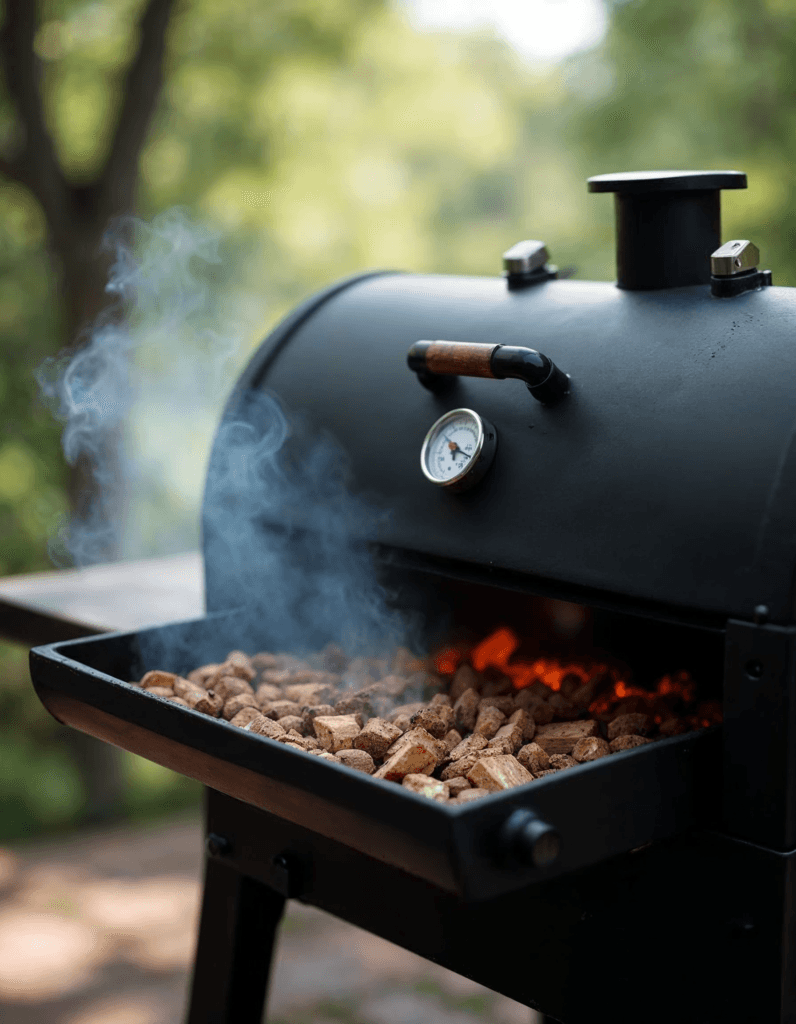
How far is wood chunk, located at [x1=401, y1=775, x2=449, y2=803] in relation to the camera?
4.28 ft

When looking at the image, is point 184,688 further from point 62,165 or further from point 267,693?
point 62,165

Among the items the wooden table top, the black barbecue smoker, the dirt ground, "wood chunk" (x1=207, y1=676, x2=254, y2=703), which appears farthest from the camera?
the dirt ground

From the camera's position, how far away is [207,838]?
185 centimetres

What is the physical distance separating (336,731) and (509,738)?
0.23 metres

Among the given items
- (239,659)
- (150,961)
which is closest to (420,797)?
(239,659)

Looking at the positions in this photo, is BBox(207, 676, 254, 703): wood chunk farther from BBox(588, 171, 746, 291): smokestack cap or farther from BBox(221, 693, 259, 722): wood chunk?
BBox(588, 171, 746, 291): smokestack cap

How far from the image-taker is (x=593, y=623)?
70.1 inches

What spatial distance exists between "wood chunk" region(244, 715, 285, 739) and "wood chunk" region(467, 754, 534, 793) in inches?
11.0

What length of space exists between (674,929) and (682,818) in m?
0.19

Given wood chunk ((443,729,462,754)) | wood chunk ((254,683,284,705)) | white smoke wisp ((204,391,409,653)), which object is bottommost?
wood chunk ((443,729,462,754))

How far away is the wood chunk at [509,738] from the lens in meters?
1.45

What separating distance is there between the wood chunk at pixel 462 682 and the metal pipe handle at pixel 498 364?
1.48 ft

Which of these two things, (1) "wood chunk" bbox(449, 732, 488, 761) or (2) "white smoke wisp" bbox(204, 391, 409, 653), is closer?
(1) "wood chunk" bbox(449, 732, 488, 761)

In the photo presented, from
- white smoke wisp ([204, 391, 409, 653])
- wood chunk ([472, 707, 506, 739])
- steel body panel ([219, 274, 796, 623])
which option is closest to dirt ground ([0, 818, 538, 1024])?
white smoke wisp ([204, 391, 409, 653])
